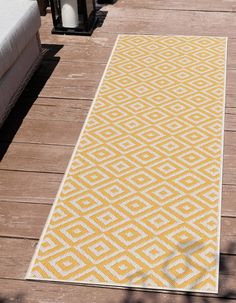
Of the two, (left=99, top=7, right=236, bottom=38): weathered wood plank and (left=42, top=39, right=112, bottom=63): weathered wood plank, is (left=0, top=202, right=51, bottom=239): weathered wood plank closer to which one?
(left=42, top=39, right=112, bottom=63): weathered wood plank

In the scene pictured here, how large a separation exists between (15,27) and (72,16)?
1.12 metres

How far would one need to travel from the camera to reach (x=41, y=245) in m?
Result: 2.21

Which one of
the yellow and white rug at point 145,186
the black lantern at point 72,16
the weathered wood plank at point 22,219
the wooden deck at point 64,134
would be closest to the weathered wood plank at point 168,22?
the wooden deck at point 64,134

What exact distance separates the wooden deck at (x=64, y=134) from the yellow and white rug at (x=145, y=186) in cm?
5


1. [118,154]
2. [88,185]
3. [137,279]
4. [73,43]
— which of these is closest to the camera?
[137,279]

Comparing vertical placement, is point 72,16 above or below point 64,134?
above

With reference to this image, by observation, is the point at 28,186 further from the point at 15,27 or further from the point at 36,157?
the point at 15,27

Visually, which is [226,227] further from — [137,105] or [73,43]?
[73,43]

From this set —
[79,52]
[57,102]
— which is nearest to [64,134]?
[57,102]

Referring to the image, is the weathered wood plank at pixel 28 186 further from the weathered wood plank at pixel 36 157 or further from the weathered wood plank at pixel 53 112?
the weathered wood plank at pixel 53 112

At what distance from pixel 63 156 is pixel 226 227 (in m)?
1.05

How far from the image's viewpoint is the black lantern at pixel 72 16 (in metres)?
4.02

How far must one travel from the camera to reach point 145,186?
253 centimetres

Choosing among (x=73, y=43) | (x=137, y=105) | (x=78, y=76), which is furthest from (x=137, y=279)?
(x=73, y=43)
